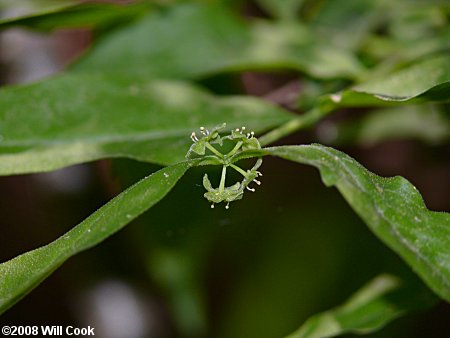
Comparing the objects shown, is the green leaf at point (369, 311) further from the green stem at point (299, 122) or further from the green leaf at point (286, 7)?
the green leaf at point (286, 7)

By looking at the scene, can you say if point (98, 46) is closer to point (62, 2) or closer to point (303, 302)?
point (62, 2)

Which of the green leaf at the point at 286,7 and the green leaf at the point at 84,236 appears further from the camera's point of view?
the green leaf at the point at 286,7

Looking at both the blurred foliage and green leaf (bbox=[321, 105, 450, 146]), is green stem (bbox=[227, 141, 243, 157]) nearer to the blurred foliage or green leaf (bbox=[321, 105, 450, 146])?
the blurred foliage

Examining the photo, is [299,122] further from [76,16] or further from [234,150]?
[76,16]

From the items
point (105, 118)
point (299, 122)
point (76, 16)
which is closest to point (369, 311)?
point (299, 122)

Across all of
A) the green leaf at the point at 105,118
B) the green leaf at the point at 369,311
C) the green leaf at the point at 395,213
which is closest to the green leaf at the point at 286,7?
the green leaf at the point at 105,118

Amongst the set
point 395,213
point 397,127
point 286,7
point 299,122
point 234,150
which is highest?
point 286,7
